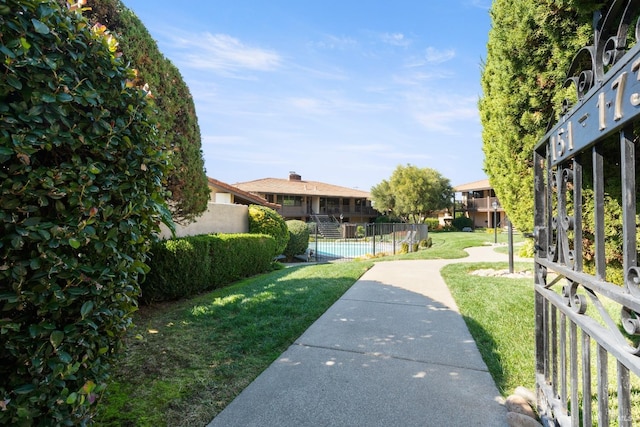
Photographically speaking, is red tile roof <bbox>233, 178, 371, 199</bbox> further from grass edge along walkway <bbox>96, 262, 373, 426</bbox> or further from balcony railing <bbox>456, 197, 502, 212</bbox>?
grass edge along walkway <bbox>96, 262, 373, 426</bbox>

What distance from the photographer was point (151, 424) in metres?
2.22

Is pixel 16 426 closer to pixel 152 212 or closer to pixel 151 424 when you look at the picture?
pixel 151 424

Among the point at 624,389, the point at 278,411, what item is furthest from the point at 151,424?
the point at 624,389

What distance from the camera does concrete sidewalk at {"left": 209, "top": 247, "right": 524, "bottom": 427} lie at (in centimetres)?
234

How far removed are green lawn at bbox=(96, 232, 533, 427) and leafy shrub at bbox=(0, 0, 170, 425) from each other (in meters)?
0.44

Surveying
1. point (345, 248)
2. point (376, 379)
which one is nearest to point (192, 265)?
point (376, 379)

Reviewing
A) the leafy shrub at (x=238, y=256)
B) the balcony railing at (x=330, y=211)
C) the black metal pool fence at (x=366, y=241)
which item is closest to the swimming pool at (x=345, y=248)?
the black metal pool fence at (x=366, y=241)

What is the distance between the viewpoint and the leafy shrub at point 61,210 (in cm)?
134

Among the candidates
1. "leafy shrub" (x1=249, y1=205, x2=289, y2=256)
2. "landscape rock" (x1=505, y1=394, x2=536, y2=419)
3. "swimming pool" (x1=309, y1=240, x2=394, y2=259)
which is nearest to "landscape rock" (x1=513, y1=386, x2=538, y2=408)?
"landscape rock" (x1=505, y1=394, x2=536, y2=419)

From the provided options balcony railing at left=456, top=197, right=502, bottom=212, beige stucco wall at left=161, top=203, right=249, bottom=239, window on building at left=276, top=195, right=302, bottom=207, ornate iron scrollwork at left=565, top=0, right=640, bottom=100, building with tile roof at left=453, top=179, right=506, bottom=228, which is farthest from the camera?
building with tile roof at left=453, top=179, right=506, bottom=228

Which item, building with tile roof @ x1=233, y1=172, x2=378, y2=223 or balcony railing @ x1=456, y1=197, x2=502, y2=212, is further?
balcony railing @ x1=456, y1=197, x2=502, y2=212

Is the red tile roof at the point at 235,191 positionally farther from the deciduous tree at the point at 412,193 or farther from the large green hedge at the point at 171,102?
the deciduous tree at the point at 412,193

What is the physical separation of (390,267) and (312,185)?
29525 mm

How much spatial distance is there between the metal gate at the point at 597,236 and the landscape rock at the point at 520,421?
0.34 ft
